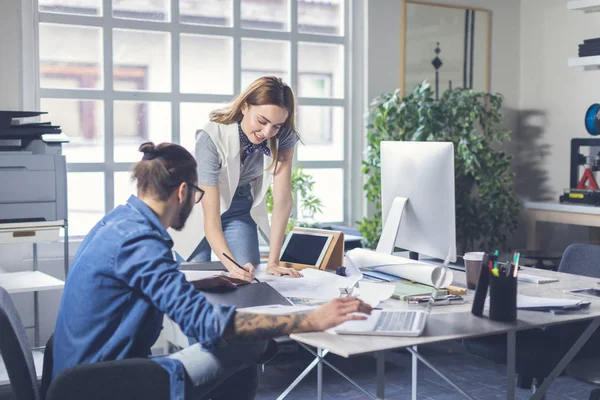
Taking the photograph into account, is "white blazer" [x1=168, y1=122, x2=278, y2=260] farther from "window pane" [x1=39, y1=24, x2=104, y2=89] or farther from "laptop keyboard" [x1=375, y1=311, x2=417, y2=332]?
"window pane" [x1=39, y1=24, x2=104, y2=89]

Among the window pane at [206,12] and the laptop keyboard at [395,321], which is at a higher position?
the window pane at [206,12]

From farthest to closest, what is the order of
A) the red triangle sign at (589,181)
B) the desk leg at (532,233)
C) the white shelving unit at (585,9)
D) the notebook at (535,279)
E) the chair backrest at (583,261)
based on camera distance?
the desk leg at (532,233)
the red triangle sign at (589,181)
the white shelving unit at (585,9)
the chair backrest at (583,261)
the notebook at (535,279)

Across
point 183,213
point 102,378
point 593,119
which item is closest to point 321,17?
point 593,119

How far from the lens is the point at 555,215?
15.0ft

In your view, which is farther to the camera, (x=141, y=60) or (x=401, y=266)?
(x=141, y=60)

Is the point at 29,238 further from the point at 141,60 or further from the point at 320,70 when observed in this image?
the point at 320,70

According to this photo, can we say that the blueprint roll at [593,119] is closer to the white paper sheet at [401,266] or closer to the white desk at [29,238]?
the white paper sheet at [401,266]

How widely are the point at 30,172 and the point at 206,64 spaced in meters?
1.46

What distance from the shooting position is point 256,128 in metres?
2.54

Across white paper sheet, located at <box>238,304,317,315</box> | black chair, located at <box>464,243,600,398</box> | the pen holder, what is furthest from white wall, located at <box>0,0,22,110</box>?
the pen holder

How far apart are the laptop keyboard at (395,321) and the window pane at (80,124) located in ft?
8.81

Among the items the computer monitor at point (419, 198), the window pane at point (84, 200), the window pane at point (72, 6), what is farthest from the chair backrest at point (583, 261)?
the window pane at point (72, 6)

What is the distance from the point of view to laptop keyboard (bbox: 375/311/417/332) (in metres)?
1.69

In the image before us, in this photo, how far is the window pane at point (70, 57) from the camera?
3.95m
